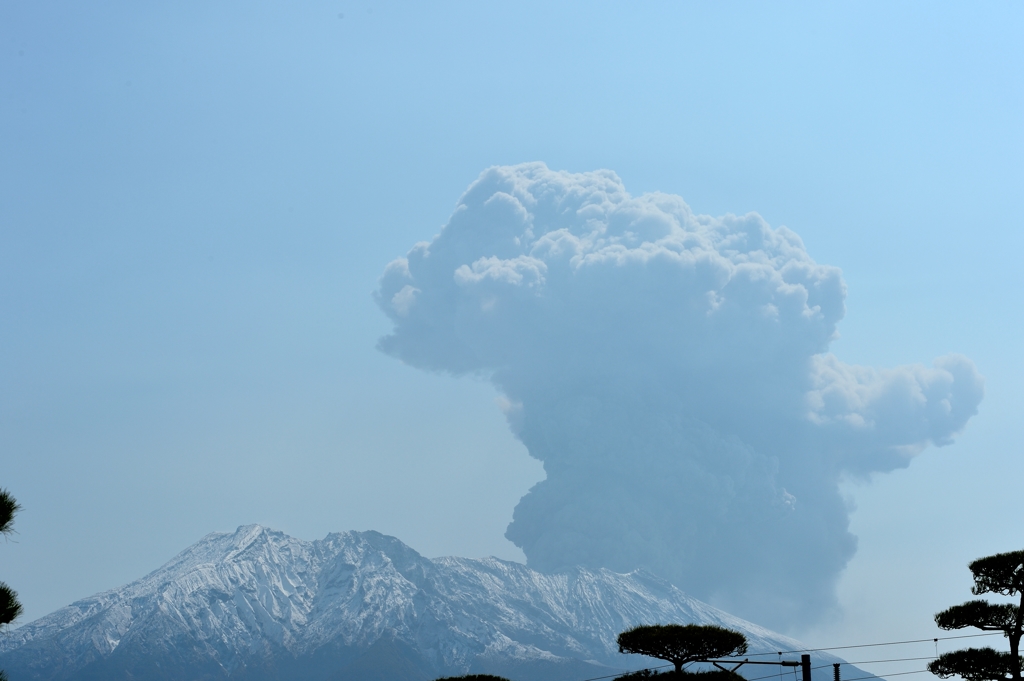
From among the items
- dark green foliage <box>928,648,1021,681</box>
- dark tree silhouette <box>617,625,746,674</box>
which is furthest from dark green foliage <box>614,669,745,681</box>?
dark green foliage <box>928,648,1021,681</box>

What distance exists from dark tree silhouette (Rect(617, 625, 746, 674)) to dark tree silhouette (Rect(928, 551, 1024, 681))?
10512 mm

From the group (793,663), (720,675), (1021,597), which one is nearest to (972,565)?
(1021,597)

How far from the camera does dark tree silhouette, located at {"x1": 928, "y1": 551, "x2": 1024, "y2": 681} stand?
4619 cm

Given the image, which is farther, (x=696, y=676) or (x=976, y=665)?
(x=696, y=676)

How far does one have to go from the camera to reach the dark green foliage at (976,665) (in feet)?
151

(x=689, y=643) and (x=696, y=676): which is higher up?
(x=689, y=643)

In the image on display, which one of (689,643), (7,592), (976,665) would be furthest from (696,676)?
(7,592)

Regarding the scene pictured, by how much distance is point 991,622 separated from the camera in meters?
46.7

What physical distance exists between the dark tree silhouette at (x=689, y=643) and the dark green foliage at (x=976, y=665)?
10.3 metres

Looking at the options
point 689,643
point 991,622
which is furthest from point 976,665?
point 689,643

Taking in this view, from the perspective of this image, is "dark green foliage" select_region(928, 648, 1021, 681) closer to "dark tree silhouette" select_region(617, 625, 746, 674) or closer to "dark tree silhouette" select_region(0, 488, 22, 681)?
"dark tree silhouette" select_region(617, 625, 746, 674)

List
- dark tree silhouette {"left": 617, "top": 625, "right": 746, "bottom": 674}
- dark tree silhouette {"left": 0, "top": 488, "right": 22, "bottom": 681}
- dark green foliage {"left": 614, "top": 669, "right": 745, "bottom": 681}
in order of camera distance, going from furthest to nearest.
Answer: dark green foliage {"left": 614, "top": 669, "right": 745, "bottom": 681}
dark tree silhouette {"left": 617, "top": 625, "right": 746, "bottom": 674}
dark tree silhouette {"left": 0, "top": 488, "right": 22, "bottom": 681}

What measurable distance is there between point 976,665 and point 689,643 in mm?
13791

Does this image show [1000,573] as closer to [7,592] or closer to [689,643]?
[689,643]
